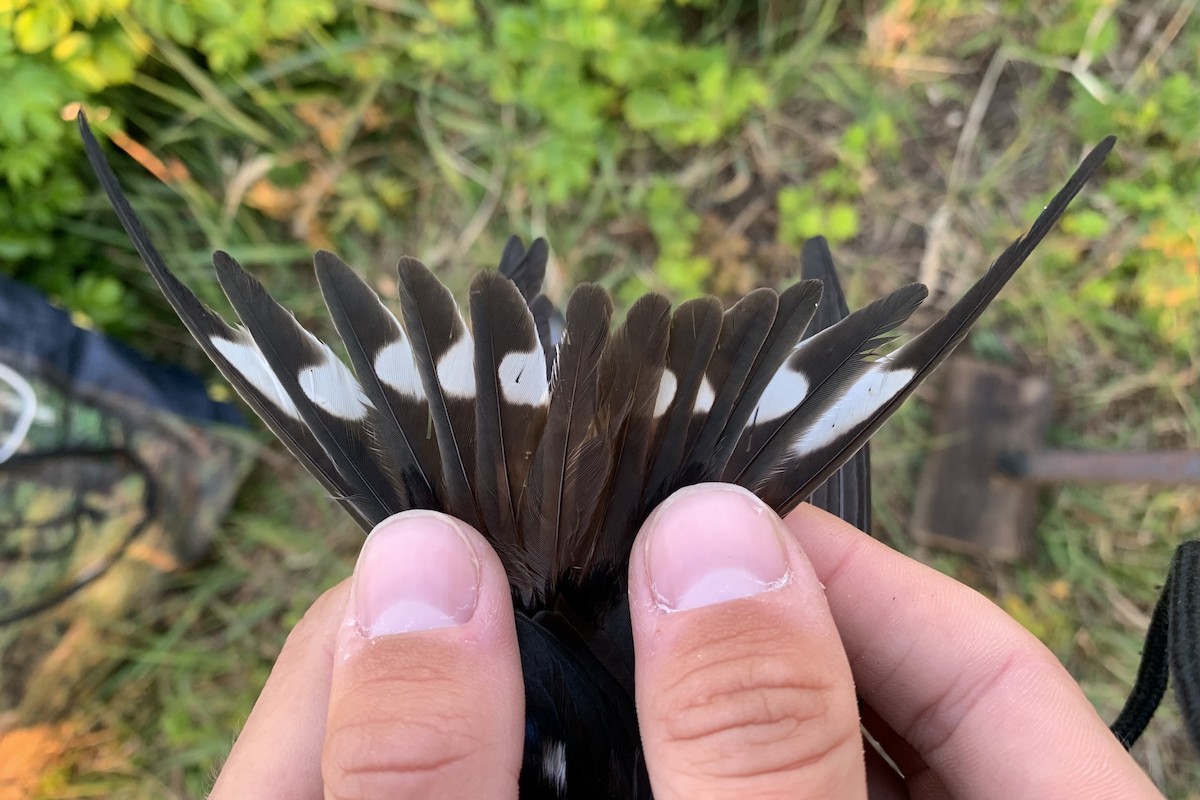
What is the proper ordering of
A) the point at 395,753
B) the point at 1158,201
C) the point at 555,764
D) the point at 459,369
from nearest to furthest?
the point at 395,753
the point at 459,369
the point at 555,764
the point at 1158,201

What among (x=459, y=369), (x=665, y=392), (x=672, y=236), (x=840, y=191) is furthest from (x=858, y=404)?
(x=840, y=191)

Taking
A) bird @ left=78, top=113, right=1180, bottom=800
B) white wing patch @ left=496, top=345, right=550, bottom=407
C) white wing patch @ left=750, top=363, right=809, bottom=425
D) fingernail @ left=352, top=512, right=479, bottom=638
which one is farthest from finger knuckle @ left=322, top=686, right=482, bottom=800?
white wing patch @ left=750, top=363, right=809, bottom=425

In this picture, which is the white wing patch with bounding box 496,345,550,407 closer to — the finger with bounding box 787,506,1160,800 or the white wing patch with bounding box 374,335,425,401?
the white wing patch with bounding box 374,335,425,401

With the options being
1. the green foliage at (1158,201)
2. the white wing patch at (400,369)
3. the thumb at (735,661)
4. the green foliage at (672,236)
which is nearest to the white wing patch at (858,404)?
the thumb at (735,661)

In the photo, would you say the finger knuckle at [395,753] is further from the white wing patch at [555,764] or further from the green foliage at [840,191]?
the green foliage at [840,191]

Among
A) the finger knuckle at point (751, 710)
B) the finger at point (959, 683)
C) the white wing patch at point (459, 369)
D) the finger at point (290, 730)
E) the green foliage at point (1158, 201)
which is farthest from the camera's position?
the green foliage at point (1158, 201)

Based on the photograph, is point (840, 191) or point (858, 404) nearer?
point (858, 404)

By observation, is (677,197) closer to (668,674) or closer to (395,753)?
(668,674)
